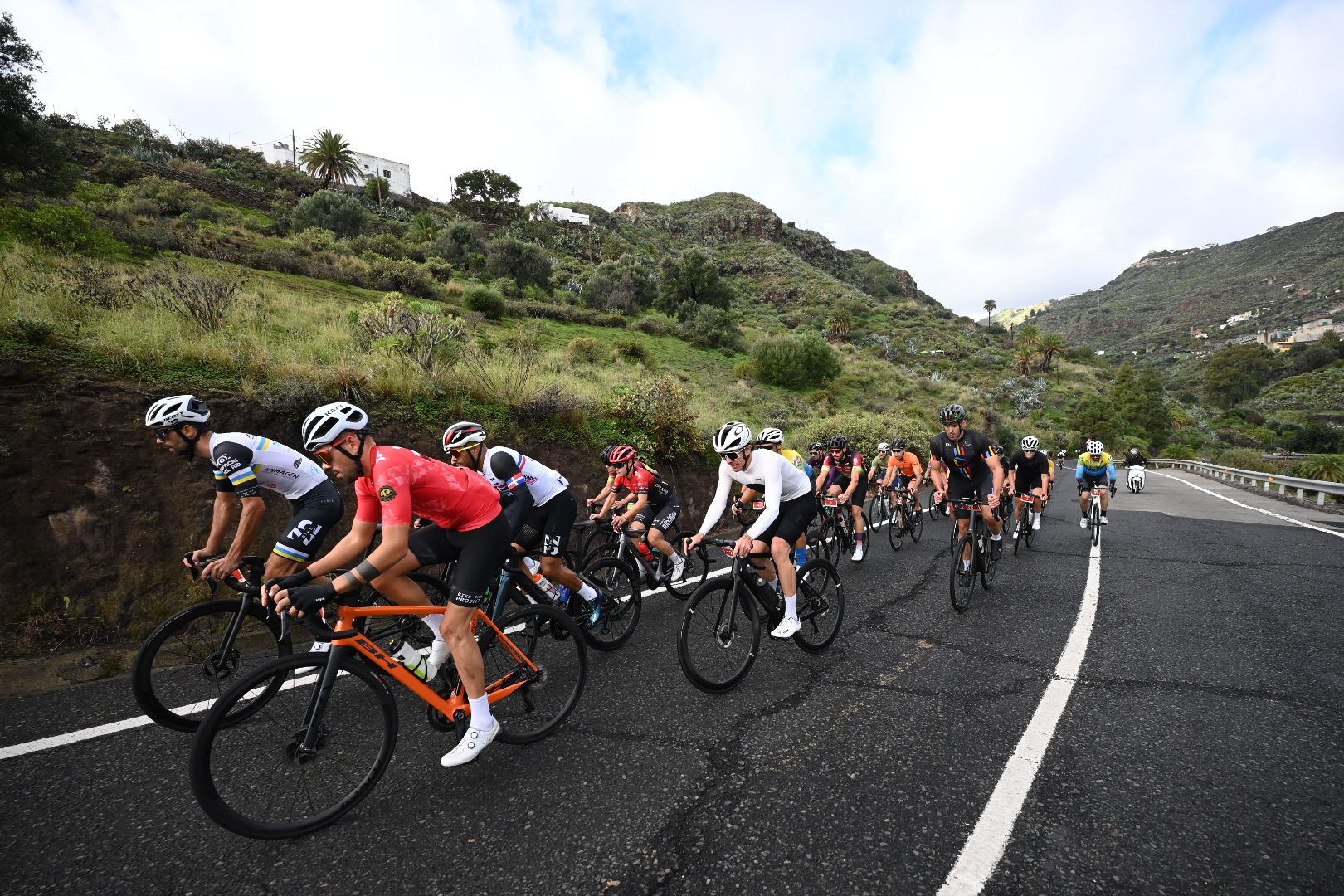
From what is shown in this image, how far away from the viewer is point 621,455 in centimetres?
625

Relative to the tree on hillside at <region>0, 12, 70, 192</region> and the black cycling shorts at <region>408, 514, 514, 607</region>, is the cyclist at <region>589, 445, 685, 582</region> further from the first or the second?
the tree on hillside at <region>0, 12, 70, 192</region>

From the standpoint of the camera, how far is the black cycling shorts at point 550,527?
5074mm

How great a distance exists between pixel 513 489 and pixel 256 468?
1.89 m

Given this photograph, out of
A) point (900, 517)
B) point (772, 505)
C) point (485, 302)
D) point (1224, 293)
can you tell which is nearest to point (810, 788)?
point (772, 505)

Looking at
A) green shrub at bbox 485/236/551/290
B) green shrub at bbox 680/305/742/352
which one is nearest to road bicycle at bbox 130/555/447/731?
green shrub at bbox 680/305/742/352

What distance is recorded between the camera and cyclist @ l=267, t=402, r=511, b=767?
9.56ft

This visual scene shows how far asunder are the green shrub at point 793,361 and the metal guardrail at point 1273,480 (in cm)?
1734

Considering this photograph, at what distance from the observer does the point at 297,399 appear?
273 inches

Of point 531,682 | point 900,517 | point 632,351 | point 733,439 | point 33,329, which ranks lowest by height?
point 531,682

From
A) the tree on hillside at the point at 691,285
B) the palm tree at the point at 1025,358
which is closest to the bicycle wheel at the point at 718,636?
the tree on hillside at the point at 691,285

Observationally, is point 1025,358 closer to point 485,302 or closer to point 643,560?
point 485,302

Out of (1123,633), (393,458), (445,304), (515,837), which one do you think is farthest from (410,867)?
(445,304)

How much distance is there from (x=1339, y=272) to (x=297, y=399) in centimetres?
17783

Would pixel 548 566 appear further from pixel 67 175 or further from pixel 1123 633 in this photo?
pixel 67 175
